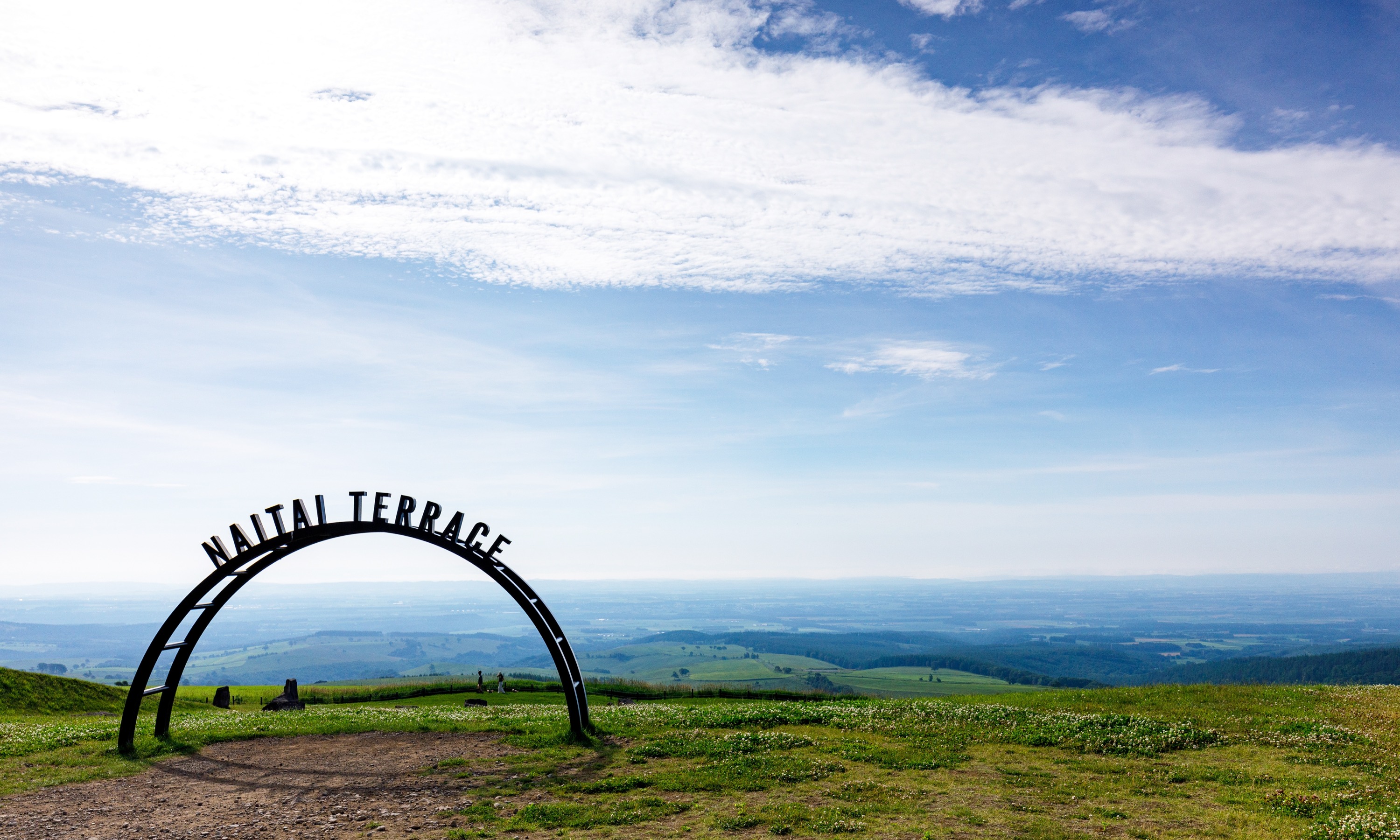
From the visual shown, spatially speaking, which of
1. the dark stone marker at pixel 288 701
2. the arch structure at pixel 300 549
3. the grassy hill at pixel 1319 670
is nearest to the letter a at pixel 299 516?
the arch structure at pixel 300 549

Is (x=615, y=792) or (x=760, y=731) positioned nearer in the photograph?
(x=615, y=792)

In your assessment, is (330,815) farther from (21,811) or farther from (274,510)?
(274,510)

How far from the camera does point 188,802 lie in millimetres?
16500

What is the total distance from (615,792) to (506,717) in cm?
1060

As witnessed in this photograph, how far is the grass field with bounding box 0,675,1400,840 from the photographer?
1416 cm

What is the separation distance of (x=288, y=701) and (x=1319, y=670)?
179m

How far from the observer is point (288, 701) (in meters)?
34.2

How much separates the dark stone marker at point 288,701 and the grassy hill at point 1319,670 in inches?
5135

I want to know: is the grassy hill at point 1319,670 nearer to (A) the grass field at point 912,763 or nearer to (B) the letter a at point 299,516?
(A) the grass field at point 912,763

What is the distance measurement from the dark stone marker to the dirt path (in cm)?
1267

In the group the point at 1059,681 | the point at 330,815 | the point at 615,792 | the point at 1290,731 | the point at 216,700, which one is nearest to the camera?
the point at 330,815

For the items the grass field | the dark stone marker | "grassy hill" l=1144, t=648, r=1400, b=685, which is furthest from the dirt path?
"grassy hill" l=1144, t=648, r=1400, b=685

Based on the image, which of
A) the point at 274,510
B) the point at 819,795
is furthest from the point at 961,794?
the point at 274,510

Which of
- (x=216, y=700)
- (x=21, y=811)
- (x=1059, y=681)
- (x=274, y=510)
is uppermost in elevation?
(x=274, y=510)
